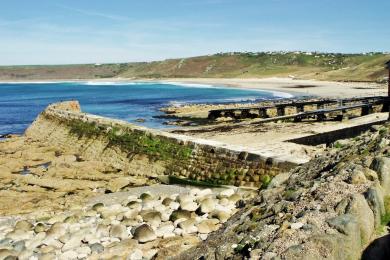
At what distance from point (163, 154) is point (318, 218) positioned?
1276cm

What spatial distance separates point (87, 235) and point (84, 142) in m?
15.0

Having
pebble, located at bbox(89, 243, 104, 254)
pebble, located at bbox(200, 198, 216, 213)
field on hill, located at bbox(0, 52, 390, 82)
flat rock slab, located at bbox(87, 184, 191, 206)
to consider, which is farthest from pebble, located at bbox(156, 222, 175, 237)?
field on hill, located at bbox(0, 52, 390, 82)

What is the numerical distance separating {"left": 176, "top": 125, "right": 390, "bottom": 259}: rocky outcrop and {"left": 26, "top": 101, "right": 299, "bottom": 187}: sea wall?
5.33m

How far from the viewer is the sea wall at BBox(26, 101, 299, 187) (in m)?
14.4

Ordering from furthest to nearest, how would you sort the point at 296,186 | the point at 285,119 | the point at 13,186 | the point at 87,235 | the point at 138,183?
the point at 285,119, the point at 13,186, the point at 138,183, the point at 87,235, the point at 296,186

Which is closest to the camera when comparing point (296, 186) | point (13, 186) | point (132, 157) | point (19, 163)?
point (296, 186)

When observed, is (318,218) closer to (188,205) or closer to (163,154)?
(188,205)

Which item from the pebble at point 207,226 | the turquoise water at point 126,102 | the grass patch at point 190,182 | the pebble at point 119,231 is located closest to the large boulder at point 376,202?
the pebble at point 207,226

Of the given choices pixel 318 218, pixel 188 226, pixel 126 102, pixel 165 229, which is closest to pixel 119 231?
pixel 165 229

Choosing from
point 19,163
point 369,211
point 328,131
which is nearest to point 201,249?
point 369,211

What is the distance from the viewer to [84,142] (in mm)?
25109

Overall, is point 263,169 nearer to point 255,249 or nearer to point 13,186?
point 255,249

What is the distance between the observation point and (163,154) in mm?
18625

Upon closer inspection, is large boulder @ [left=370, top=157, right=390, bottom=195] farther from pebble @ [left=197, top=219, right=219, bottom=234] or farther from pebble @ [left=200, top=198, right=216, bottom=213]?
pebble @ [left=200, top=198, right=216, bottom=213]
